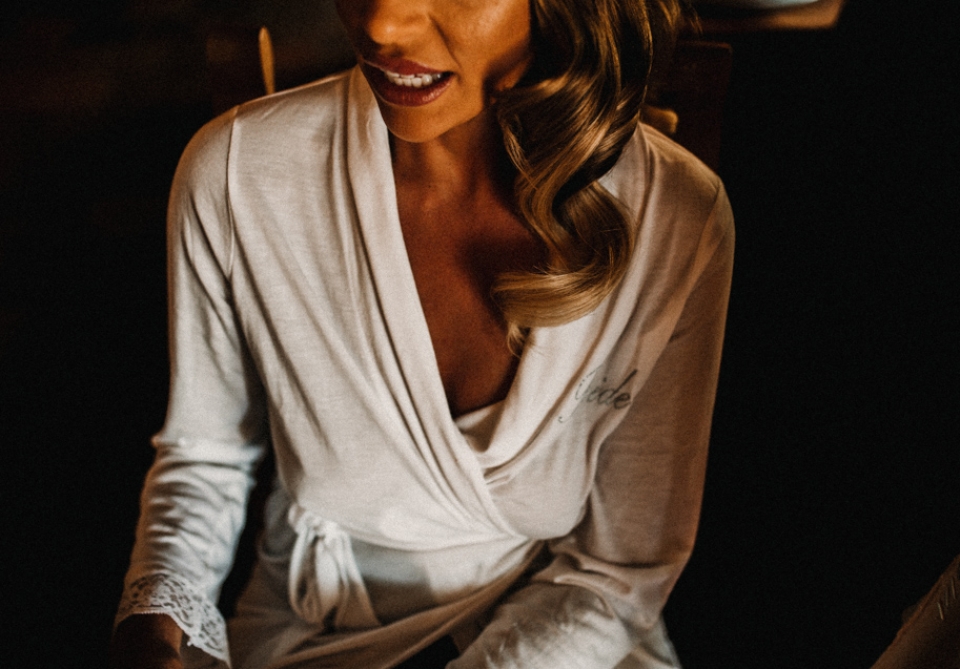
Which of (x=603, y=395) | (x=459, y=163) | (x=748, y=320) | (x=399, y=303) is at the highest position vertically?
(x=459, y=163)

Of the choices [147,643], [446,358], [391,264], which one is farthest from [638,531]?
[147,643]

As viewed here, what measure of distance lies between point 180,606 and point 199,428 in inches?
8.1

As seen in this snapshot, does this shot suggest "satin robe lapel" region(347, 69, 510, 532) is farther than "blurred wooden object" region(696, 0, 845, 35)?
No

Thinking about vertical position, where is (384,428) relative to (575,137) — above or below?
below

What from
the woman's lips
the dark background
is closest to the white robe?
the woman's lips

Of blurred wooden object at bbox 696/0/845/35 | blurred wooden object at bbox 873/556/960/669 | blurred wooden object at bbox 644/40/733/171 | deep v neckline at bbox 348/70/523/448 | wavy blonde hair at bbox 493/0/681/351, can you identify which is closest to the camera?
blurred wooden object at bbox 873/556/960/669

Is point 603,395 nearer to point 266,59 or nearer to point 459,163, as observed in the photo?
point 459,163

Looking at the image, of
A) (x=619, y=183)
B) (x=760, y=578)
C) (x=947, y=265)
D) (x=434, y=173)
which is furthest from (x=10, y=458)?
(x=947, y=265)

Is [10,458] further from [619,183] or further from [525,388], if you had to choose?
[619,183]

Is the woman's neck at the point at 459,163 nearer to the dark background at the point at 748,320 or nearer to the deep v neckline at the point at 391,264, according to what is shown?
the deep v neckline at the point at 391,264

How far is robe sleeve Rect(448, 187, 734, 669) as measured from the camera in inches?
31.2

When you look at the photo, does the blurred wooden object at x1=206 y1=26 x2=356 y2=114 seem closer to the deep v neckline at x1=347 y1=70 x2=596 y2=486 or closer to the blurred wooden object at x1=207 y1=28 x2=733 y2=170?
the blurred wooden object at x1=207 y1=28 x2=733 y2=170

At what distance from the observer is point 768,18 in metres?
1.06

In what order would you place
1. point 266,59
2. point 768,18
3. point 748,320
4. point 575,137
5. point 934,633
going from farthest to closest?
point 748,320 < point 768,18 < point 266,59 < point 575,137 < point 934,633
